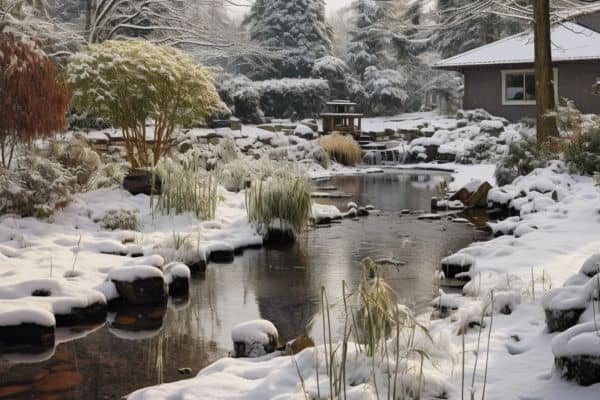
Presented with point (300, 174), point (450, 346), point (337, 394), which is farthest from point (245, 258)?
point (337, 394)

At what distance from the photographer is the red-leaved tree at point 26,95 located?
848cm

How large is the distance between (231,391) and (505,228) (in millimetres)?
5905

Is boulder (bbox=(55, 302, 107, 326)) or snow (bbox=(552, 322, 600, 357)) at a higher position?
snow (bbox=(552, 322, 600, 357))

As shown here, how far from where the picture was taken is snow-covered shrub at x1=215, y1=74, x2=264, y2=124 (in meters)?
21.8

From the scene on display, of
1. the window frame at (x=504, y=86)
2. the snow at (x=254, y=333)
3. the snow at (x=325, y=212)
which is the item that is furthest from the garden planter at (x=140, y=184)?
the window frame at (x=504, y=86)

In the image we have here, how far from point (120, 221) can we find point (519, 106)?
19.0m

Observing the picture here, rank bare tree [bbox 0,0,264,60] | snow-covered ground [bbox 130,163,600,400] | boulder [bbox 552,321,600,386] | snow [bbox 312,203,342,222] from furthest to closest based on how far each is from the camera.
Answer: bare tree [bbox 0,0,264,60] < snow [bbox 312,203,342,222] < snow-covered ground [bbox 130,163,600,400] < boulder [bbox 552,321,600,386]

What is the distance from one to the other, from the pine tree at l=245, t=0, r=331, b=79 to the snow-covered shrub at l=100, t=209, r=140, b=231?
2266 cm

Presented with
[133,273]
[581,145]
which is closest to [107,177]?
[133,273]

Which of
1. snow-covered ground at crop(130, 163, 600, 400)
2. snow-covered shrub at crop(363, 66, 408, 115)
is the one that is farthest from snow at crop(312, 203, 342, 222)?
snow-covered shrub at crop(363, 66, 408, 115)

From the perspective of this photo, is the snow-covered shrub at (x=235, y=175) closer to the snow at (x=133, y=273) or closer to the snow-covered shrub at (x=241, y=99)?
the snow at (x=133, y=273)

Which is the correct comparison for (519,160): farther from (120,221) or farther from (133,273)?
(133,273)

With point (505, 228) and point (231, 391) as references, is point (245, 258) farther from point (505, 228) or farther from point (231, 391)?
point (231, 391)

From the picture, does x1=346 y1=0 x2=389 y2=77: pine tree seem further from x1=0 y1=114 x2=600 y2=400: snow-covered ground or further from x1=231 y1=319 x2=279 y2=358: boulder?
x1=231 y1=319 x2=279 y2=358: boulder
